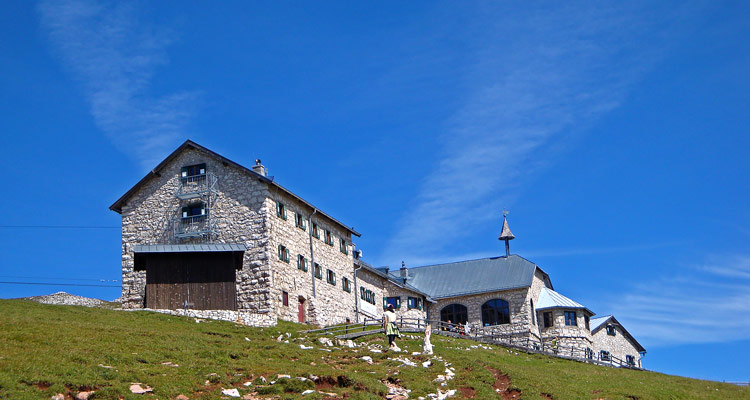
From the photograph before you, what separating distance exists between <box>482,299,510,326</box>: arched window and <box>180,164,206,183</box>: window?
92.6ft

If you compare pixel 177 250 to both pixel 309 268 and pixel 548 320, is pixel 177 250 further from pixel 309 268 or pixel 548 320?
pixel 548 320

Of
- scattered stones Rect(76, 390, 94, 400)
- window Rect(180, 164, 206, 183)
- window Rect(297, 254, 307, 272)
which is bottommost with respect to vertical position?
scattered stones Rect(76, 390, 94, 400)

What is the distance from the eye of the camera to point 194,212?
49.2m

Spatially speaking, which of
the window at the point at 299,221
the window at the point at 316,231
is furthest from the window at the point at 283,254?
the window at the point at 316,231

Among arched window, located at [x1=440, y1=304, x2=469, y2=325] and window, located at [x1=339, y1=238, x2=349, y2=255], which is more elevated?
window, located at [x1=339, y1=238, x2=349, y2=255]

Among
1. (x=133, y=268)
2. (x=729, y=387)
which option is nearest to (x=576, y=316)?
(x=729, y=387)

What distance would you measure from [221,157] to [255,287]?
8264mm

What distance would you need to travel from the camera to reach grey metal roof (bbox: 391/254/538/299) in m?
67.1

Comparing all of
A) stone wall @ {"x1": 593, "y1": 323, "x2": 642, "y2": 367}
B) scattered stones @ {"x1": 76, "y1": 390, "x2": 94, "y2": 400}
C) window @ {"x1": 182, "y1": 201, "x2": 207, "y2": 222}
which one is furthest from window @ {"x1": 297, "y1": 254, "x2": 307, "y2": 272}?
stone wall @ {"x1": 593, "y1": 323, "x2": 642, "y2": 367}

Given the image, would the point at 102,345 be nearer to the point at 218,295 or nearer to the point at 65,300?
the point at 218,295

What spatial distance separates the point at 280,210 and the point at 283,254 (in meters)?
2.74

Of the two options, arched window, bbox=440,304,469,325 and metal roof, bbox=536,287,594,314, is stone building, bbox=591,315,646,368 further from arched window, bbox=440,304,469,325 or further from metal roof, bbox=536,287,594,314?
arched window, bbox=440,304,469,325

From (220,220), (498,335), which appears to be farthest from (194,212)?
(498,335)

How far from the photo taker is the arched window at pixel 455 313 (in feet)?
223
